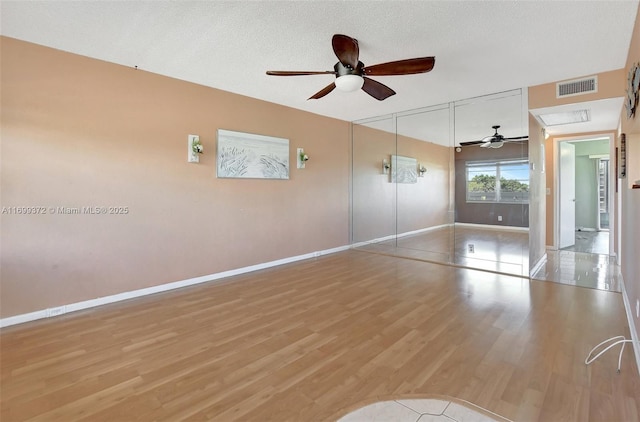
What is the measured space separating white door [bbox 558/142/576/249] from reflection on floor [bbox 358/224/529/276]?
2.26m

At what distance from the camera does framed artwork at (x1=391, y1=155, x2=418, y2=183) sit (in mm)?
5906

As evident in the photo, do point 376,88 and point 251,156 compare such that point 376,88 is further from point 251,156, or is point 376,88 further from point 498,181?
point 498,181

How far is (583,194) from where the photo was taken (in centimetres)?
847

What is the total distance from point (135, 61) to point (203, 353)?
3.09 metres

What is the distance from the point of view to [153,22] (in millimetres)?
2645

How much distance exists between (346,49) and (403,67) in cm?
55

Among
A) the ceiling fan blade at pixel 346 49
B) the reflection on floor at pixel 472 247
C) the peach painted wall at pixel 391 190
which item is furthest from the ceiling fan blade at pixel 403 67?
the reflection on floor at pixel 472 247

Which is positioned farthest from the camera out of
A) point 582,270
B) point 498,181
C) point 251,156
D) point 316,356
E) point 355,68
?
point 498,181

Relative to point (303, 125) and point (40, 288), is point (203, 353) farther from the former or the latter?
point (303, 125)

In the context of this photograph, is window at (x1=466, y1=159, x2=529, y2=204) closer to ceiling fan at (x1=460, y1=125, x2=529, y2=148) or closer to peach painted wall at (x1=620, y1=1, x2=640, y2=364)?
ceiling fan at (x1=460, y1=125, x2=529, y2=148)

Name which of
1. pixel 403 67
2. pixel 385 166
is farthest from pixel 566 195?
pixel 403 67

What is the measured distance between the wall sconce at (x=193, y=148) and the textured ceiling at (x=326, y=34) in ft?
2.42

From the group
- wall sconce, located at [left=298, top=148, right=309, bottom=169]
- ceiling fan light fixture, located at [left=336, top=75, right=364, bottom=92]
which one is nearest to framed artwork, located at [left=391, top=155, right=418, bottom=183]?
wall sconce, located at [left=298, top=148, right=309, bottom=169]

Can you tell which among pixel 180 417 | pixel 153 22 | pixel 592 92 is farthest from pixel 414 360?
pixel 592 92
